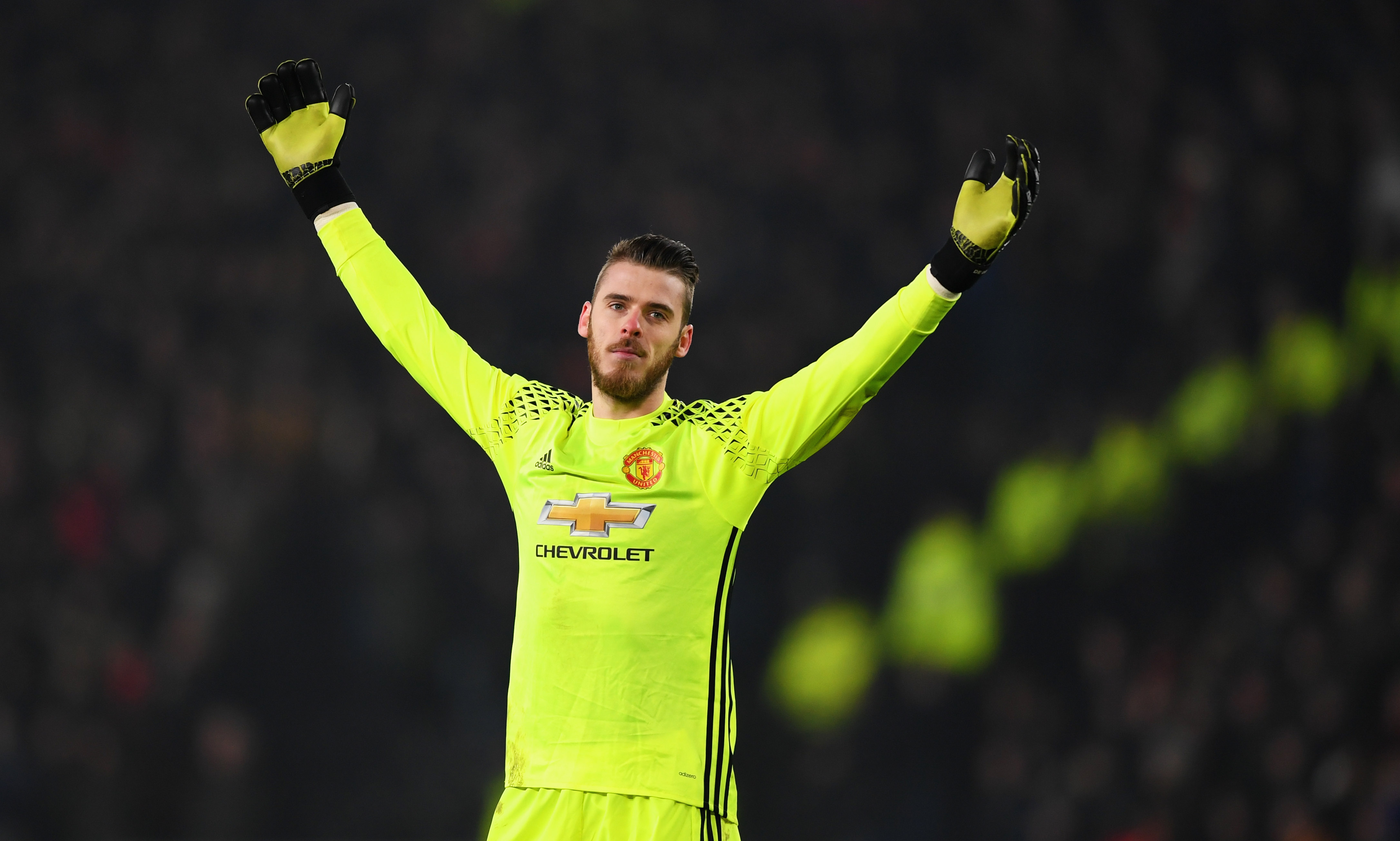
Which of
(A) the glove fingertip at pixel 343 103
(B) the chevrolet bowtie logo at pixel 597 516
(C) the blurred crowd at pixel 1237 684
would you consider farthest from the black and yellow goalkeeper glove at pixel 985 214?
(C) the blurred crowd at pixel 1237 684

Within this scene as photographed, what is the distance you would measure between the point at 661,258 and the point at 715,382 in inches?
136

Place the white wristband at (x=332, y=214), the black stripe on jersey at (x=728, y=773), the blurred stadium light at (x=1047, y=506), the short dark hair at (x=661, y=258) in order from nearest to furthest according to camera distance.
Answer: the black stripe on jersey at (x=728, y=773)
the short dark hair at (x=661, y=258)
the white wristband at (x=332, y=214)
the blurred stadium light at (x=1047, y=506)

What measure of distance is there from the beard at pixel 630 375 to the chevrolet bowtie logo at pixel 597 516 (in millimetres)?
252

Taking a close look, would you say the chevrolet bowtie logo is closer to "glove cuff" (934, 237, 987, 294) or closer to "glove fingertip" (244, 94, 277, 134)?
"glove cuff" (934, 237, 987, 294)

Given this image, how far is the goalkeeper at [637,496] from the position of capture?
240cm

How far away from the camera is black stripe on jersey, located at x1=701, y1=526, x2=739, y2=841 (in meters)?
2.42

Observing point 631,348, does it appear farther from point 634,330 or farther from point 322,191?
point 322,191

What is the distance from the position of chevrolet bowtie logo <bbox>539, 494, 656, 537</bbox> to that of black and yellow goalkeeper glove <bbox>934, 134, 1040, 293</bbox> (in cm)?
83

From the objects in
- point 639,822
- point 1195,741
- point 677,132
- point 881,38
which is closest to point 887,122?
point 881,38

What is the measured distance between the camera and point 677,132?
6.38m

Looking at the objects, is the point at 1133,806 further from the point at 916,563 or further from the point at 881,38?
the point at 881,38

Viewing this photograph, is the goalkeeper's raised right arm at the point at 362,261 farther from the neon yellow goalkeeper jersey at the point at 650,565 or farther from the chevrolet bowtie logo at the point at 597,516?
the chevrolet bowtie logo at the point at 597,516

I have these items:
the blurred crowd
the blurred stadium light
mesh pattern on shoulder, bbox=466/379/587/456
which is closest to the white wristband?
mesh pattern on shoulder, bbox=466/379/587/456

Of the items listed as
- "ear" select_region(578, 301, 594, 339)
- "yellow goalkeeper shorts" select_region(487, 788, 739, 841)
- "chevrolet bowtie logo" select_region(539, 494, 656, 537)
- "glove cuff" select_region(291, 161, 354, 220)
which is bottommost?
"yellow goalkeeper shorts" select_region(487, 788, 739, 841)
